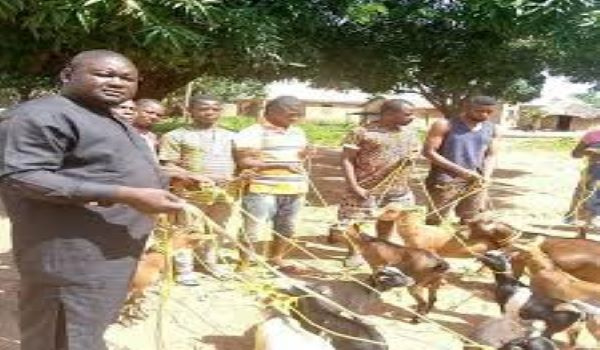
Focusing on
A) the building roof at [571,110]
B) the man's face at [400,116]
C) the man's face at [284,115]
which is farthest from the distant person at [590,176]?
the building roof at [571,110]

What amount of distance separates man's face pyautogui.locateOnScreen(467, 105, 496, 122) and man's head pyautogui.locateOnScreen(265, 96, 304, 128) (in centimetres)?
165

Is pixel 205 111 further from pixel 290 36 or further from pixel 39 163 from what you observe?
pixel 39 163

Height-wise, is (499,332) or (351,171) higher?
(351,171)

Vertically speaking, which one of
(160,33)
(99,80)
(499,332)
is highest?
(160,33)

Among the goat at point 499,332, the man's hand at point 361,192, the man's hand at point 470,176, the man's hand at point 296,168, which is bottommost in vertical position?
the goat at point 499,332

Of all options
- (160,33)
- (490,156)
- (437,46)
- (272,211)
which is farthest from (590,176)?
(160,33)

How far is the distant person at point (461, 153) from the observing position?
262 inches

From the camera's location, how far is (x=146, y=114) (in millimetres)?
5574

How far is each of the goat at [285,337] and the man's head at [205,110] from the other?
6.33 ft

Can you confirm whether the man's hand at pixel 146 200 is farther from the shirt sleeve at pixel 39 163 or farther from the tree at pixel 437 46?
the tree at pixel 437 46

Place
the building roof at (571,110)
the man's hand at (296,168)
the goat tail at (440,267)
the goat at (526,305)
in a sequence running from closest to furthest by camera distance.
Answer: the goat at (526,305) < the goat tail at (440,267) < the man's hand at (296,168) < the building roof at (571,110)

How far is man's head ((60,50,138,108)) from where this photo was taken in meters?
2.68

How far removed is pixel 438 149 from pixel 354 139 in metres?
0.82

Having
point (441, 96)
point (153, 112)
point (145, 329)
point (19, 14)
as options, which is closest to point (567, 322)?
point (145, 329)
